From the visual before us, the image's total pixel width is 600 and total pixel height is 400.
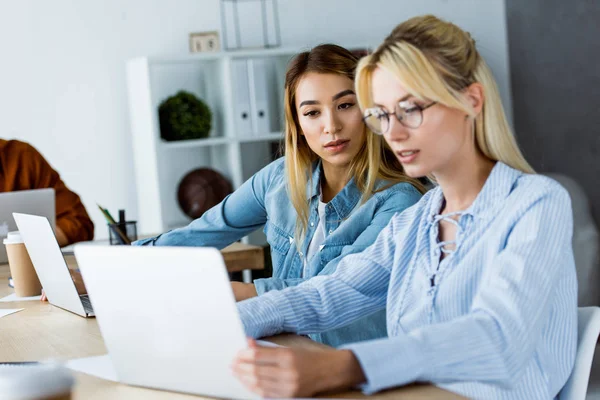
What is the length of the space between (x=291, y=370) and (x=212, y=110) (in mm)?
3930

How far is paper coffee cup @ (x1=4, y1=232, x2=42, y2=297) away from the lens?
2.13 metres

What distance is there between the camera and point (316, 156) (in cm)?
212

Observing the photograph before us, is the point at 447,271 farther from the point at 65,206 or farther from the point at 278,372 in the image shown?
the point at 65,206

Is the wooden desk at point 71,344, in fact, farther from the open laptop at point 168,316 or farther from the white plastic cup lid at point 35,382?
the white plastic cup lid at point 35,382

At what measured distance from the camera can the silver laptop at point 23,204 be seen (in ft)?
8.71

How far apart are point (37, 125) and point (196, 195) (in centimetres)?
90

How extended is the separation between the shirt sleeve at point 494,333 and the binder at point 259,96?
354cm

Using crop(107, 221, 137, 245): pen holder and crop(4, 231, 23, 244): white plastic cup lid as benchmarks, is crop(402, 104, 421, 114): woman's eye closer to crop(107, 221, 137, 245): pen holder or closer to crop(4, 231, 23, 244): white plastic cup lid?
crop(4, 231, 23, 244): white plastic cup lid

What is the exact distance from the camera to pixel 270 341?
141cm

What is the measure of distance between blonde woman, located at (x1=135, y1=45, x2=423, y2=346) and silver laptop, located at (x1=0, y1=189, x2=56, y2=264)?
35.5 inches

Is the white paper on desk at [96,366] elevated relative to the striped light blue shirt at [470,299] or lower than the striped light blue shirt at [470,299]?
lower

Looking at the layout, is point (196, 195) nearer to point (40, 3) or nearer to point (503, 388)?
point (40, 3)

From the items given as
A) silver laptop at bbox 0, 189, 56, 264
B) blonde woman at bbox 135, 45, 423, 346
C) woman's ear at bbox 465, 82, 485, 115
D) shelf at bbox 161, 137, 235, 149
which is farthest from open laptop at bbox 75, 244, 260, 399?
shelf at bbox 161, 137, 235, 149

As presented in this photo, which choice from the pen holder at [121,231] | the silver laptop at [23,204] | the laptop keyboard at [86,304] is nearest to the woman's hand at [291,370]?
the laptop keyboard at [86,304]
